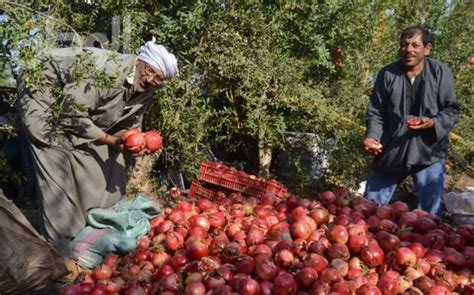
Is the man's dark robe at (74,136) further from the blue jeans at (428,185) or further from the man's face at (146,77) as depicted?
the blue jeans at (428,185)

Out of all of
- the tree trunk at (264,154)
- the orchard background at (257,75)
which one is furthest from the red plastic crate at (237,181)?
the tree trunk at (264,154)

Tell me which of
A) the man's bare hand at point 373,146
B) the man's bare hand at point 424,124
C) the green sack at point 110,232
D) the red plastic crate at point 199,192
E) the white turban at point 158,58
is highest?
the white turban at point 158,58

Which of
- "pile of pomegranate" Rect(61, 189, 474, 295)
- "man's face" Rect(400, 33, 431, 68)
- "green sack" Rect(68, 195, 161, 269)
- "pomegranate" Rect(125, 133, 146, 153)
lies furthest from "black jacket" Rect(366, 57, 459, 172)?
"green sack" Rect(68, 195, 161, 269)

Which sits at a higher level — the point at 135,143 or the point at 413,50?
the point at 413,50

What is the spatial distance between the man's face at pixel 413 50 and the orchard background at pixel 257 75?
1371mm

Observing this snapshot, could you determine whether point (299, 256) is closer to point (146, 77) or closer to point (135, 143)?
point (135, 143)

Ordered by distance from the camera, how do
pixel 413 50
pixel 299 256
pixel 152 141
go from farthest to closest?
pixel 413 50
pixel 152 141
pixel 299 256

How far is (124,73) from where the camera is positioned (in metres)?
3.75

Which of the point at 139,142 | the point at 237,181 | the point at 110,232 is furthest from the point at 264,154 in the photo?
the point at 110,232

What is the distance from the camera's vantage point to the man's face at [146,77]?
3805mm

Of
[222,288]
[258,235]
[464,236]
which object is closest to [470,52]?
[464,236]

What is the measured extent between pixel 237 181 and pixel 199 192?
0.45 meters

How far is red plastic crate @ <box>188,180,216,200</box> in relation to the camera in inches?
199

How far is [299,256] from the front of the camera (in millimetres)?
2908
